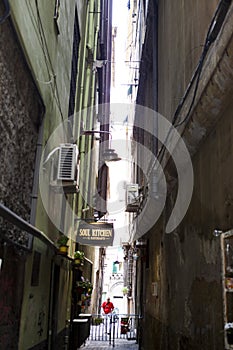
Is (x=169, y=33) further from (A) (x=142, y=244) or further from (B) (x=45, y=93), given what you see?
(A) (x=142, y=244)

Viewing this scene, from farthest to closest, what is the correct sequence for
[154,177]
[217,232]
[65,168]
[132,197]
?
[132,197] → [154,177] → [65,168] → [217,232]

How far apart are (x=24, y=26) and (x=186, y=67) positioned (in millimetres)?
3209

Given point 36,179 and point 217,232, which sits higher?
point 36,179

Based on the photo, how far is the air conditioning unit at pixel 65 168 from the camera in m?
8.00

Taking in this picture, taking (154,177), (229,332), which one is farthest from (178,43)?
(229,332)

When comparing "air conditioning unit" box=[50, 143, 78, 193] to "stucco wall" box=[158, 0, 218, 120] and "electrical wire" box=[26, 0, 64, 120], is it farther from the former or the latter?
"stucco wall" box=[158, 0, 218, 120]

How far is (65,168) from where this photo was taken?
26.3 ft

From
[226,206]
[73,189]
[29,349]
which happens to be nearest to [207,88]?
[226,206]

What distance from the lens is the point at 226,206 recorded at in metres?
5.04

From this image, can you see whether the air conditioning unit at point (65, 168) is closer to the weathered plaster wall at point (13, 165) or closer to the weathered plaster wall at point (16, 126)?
the weathered plaster wall at point (16, 126)

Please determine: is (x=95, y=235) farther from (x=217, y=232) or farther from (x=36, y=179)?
(x=217, y=232)

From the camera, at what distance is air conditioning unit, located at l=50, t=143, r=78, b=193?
8000mm

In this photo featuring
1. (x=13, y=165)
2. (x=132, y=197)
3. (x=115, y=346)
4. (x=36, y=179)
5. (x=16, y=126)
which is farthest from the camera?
(x=115, y=346)

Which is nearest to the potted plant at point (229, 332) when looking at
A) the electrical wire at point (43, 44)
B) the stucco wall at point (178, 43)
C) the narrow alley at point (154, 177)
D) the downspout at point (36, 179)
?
the narrow alley at point (154, 177)
